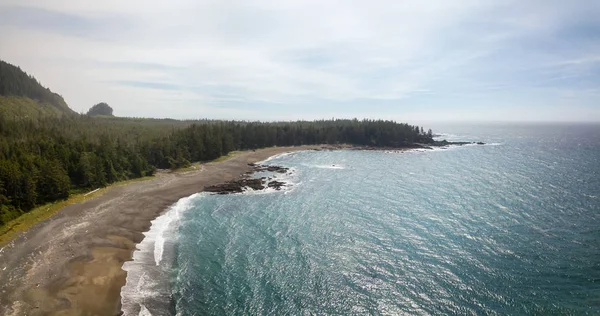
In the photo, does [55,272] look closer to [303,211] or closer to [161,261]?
[161,261]

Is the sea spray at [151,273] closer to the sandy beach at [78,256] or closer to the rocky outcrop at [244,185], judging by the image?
the sandy beach at [78,256]

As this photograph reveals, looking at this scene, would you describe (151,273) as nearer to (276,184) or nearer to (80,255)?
(80,255)

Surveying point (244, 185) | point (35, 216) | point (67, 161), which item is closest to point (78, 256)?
point (35, 216)

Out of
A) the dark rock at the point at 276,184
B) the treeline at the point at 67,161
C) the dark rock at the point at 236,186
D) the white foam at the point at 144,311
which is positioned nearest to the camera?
the white foam at the point at 144,311

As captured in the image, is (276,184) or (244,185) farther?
(276,184)

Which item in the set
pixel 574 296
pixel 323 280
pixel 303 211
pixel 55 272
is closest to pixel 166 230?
pixel 55 272

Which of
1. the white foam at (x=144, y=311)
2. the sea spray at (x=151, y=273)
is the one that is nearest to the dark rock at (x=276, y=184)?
the sea spray at (x=151, y=273)
